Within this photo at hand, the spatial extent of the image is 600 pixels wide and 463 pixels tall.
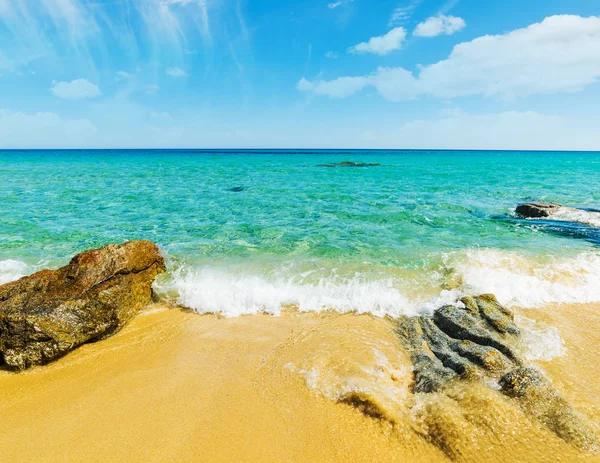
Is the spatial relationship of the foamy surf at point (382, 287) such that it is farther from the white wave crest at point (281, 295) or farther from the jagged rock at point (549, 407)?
the jagged rock at point (549, 407)

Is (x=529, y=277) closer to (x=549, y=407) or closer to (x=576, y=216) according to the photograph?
(x=549, y=407)

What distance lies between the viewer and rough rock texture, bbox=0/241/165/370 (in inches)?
236

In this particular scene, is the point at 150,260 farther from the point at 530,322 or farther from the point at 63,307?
the point at 530,322

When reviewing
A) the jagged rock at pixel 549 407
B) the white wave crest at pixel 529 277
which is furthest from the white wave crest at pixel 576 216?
the jagged rock at pixel 549 407

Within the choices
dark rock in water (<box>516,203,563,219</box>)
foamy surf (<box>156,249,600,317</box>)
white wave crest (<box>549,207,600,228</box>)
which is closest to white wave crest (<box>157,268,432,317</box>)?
foamy surf (<box>156,249,600,317</box>)

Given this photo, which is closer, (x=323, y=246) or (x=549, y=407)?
(x=549, y=407)

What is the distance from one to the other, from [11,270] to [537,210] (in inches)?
912

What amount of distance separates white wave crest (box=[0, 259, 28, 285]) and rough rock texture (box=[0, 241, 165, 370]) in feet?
9.79

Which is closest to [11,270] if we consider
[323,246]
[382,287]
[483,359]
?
[323,246]

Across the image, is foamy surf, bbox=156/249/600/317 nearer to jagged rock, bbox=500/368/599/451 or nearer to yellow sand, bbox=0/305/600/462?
yellow sand, bbox=0/305/600/462

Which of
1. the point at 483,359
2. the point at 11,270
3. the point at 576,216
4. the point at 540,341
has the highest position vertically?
the point at 576,216

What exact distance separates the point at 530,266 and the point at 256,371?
31.2 ft

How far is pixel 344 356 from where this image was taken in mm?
5977

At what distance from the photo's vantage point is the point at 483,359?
17.3 feet
